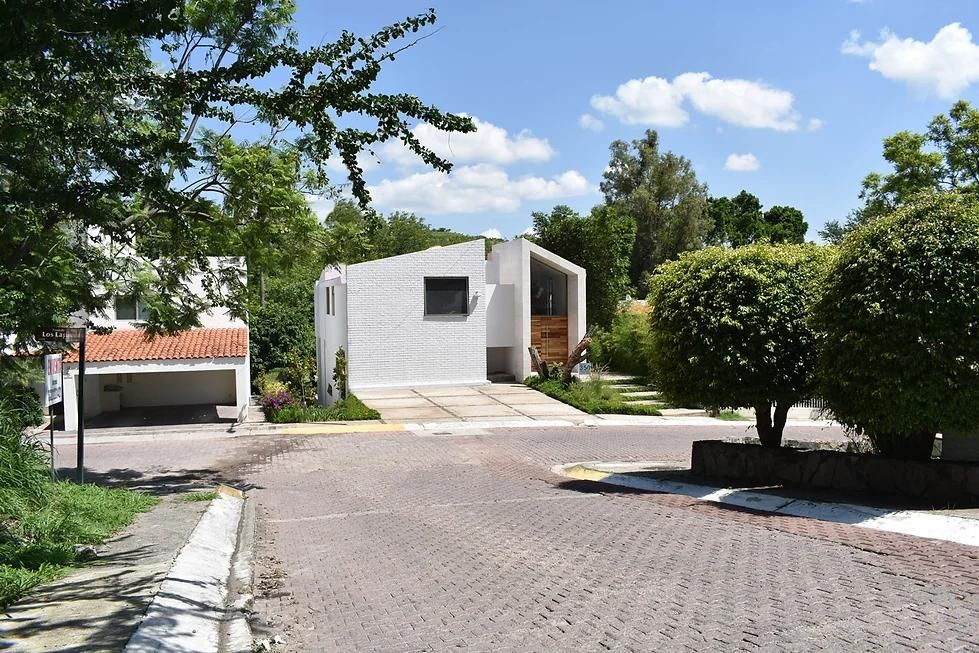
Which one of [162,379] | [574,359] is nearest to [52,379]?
[574,359]

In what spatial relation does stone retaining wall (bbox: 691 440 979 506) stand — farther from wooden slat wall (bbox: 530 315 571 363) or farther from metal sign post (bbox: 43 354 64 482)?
wooden slat wall (bbox: 530 315 571 363)

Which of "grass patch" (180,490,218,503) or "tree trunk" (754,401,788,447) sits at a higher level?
"tree trunk" (754,401,788,447)

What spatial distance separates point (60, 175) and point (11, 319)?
77.7 inches

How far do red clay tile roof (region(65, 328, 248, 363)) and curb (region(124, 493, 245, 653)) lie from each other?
52.6ft

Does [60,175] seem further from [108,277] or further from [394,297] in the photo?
[394,297]

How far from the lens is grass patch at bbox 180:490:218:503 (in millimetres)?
11461

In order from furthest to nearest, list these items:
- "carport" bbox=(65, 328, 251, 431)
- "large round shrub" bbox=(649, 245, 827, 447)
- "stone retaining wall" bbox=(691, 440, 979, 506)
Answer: "carport" bbox=(65, 328, 251, 431) < "large round shrub" bbox=(649, 245, 827, 447) < "stone retaining wall" bbox=(691, 440, 979, 506)

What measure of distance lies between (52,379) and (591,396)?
17731 mm

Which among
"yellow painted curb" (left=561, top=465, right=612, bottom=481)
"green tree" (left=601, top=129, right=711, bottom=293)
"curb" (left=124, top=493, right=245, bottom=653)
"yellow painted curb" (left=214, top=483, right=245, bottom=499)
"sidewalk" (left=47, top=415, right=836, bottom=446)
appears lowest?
"yellow painted curb" (left=561, top=465, right=612, bottom=481)

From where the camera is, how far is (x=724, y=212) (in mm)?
67125

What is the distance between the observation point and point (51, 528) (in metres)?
7.99

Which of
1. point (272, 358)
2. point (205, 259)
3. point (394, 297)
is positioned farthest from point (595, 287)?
point (205, 259)

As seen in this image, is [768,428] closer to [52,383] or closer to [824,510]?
[824,510]

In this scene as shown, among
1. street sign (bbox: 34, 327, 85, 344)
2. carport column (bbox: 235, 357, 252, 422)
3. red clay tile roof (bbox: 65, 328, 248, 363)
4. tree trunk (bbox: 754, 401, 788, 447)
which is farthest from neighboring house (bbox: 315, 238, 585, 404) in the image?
tree trunk (bbox: 754, 401, 788, 447)
